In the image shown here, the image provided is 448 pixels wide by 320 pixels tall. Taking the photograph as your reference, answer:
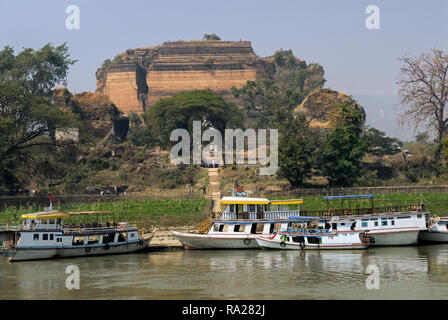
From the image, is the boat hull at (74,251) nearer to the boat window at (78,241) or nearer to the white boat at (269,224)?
the boat window at (78,241)

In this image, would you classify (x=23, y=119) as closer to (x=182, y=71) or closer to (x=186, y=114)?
(x=186, y=114)

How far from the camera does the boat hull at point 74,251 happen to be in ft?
144

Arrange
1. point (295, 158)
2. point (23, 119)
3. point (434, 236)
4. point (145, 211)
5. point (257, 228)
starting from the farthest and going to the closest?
point (23, 119), point (295, 158), point (145, 211), point (434, 236), point (257, 228)

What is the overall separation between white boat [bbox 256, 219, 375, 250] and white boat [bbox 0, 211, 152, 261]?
9221 mm

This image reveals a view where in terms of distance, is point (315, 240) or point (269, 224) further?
point (269, 224)

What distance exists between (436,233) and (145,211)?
2467 cm

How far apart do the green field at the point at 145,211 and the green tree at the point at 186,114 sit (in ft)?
110

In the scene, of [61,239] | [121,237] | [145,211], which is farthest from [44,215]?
[145,211]

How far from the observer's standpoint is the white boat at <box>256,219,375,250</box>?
46.7 metres

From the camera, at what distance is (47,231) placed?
147 feet

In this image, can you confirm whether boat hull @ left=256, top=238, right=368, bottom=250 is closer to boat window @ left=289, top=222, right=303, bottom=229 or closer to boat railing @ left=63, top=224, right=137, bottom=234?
boat window @ left=289, top=222, right=303, bottom=229

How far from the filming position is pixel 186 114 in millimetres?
98562

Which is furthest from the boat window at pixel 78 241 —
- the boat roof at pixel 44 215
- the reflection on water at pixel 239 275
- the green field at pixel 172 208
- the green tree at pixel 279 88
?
the green tree at pixel 279 88
